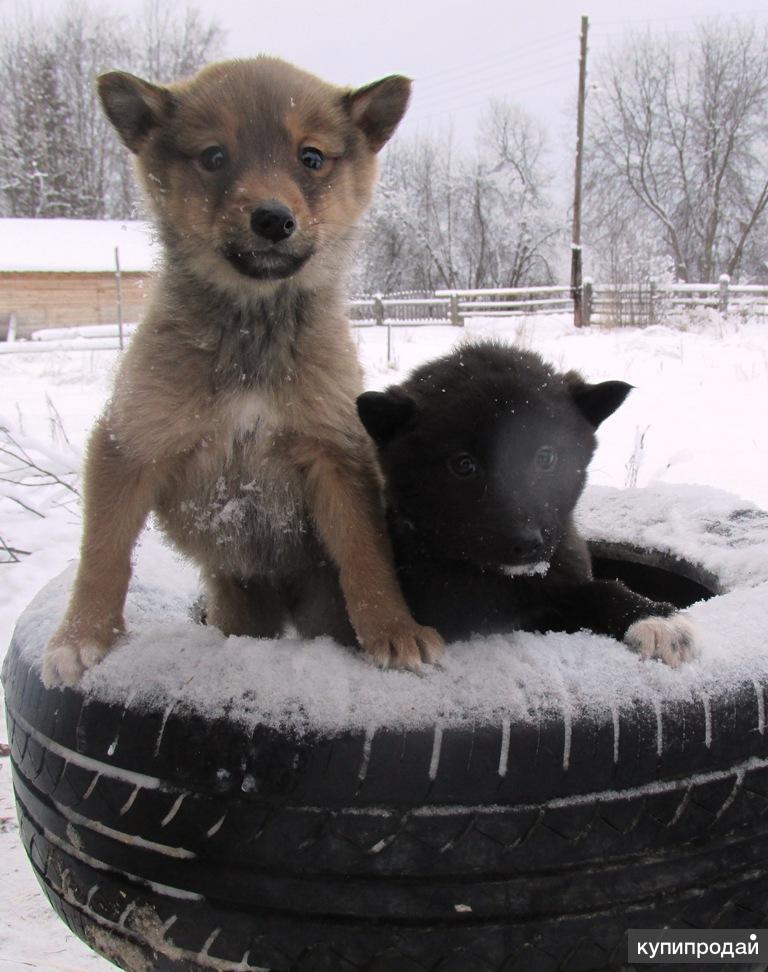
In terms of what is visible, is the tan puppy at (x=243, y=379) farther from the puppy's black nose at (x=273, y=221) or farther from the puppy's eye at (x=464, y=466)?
the puppy's eye at (x=464, y=466)

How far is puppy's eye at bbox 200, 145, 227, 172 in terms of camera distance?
242 cm

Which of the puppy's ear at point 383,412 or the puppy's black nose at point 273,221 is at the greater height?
the puppy's black nose at point 273,221

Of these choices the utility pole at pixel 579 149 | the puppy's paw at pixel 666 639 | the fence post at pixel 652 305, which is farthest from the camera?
the utility pole at pixel 579 149

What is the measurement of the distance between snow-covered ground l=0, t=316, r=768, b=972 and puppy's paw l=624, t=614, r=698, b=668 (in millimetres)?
1763

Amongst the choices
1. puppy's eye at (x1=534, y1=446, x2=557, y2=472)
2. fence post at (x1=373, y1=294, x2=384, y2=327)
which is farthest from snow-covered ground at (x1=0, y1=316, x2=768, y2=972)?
fence post at (x1=373, y1=294, x2=384, y2=327)

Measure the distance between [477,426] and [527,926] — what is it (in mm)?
1178

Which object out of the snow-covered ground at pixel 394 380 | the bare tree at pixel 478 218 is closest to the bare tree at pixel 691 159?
the bare tree at pixel 478 218

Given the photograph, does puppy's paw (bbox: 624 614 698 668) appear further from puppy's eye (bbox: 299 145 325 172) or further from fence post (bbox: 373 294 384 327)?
fence post (bbox: 373 294 384 327)

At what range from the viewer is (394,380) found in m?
7.81

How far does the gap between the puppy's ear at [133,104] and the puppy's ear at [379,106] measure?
585mm

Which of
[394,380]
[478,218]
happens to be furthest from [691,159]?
[394,380]

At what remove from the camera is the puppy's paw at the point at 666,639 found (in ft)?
6.10

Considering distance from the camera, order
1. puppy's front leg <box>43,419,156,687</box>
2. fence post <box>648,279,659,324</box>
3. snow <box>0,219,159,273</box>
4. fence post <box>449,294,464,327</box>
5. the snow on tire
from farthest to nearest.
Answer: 1. snow <box>0,219,159,273</box>
2. fence post <box>449,294,464,327</box>
3. fence post <box>648,279,659,324</box>
4. puppy's front leg <box>43,419,156,687</box>
5. the snow on tire

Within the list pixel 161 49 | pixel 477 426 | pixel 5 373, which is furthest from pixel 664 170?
pixel 477 426
